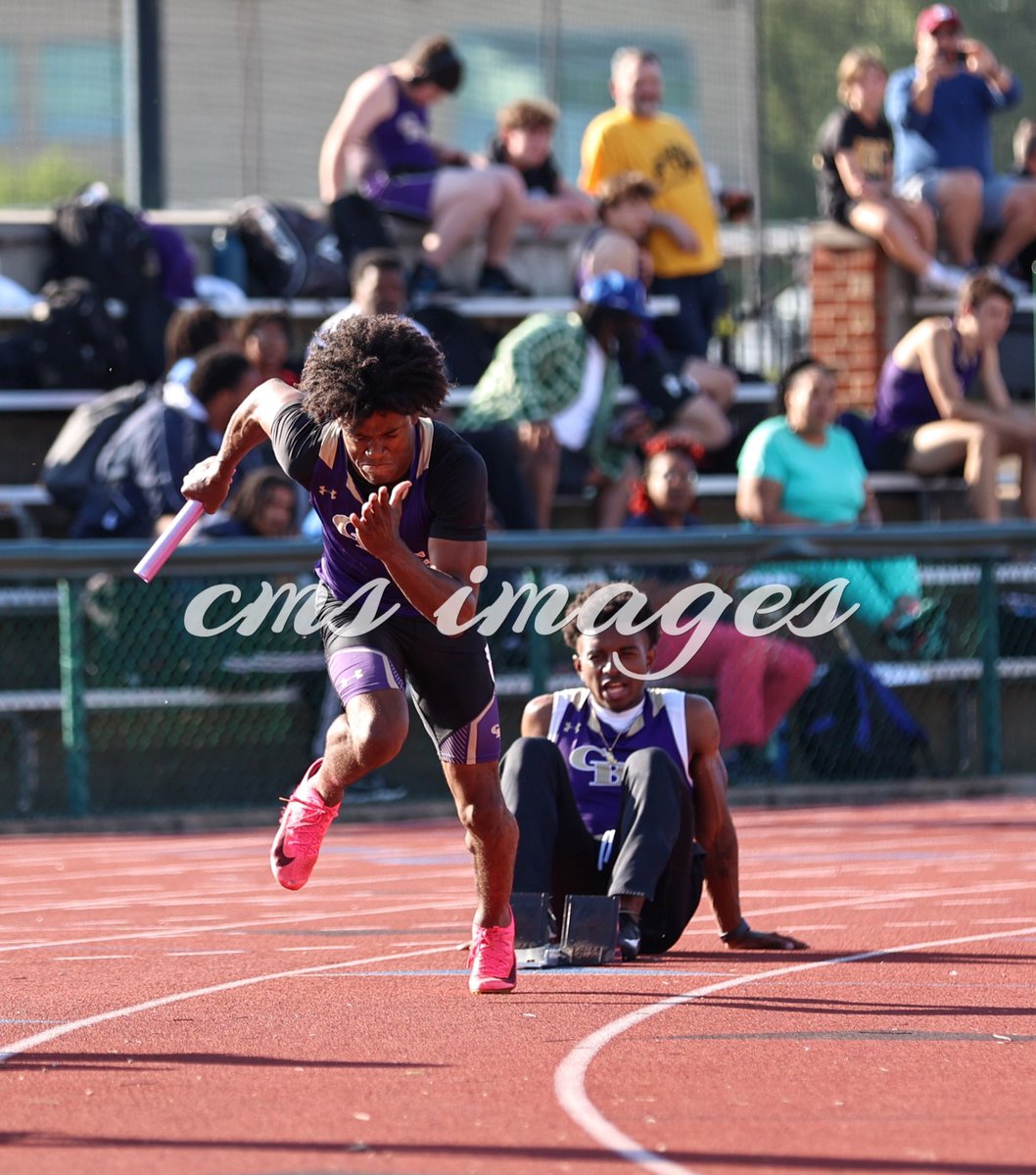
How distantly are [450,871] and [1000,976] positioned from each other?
346cm

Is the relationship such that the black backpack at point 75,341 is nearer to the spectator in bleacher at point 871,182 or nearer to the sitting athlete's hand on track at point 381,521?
the spectator in bleacher at point 871,182

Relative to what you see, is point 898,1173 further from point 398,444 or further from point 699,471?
point 699,471

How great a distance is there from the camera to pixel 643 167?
1430 cm

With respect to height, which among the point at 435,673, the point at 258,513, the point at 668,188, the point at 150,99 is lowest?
the point at 258,513

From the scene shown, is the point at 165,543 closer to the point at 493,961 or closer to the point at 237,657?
the point at 493,961

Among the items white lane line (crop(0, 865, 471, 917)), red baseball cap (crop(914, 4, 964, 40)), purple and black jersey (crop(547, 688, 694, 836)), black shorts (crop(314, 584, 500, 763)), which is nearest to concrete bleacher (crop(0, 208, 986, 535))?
red baseball cap (crop(914, 4, 964, 40))

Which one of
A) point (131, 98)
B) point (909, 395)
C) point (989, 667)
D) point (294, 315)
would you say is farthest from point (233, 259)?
point (989, 667)

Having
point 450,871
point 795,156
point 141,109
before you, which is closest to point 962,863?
point 450,871

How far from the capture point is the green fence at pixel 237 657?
1122cm

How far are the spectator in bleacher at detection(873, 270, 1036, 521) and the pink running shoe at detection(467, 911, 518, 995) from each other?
23.9 feet

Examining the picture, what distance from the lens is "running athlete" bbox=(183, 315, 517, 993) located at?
5.63 metres

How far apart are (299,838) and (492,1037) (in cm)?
94

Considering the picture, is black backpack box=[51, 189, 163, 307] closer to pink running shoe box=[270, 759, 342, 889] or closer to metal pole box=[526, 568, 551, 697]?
metal pole box=[526, 568, 551, 697]

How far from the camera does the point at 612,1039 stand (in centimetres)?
548
